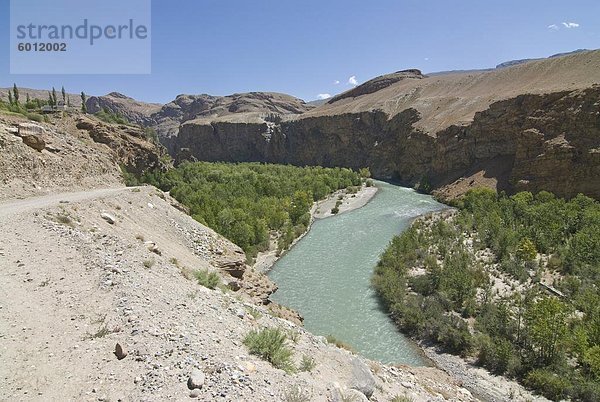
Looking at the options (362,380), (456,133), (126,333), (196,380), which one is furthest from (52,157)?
(456,133)

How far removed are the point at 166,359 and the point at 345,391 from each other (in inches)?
155

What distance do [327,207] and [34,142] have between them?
124ft

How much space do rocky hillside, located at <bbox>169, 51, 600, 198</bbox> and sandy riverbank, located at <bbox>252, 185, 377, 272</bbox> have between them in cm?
1152

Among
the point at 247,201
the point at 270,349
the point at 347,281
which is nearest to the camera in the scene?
the point at 270,349

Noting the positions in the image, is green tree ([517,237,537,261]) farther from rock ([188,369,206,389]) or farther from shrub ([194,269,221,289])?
rock ([188,369,206,389])

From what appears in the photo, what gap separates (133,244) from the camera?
13.3 meters

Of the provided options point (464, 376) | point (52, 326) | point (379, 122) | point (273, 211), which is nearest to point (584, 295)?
point (464, 376)

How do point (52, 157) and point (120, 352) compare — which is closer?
point (120, 352)

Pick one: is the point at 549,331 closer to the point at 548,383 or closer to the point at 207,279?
the point at 548,383

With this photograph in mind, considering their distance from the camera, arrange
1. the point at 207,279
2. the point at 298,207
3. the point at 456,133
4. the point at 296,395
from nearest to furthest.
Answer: the point at 296,395, the point at 207,279, the point at 298,207, the point at 456,133

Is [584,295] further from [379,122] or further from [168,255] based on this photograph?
[379,122]

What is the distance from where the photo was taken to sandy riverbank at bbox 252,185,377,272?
31.8 m

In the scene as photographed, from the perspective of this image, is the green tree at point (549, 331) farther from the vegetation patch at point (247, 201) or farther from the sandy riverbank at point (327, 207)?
the vegetation patch at point (247, 201)

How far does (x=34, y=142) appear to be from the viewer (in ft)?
67.4
